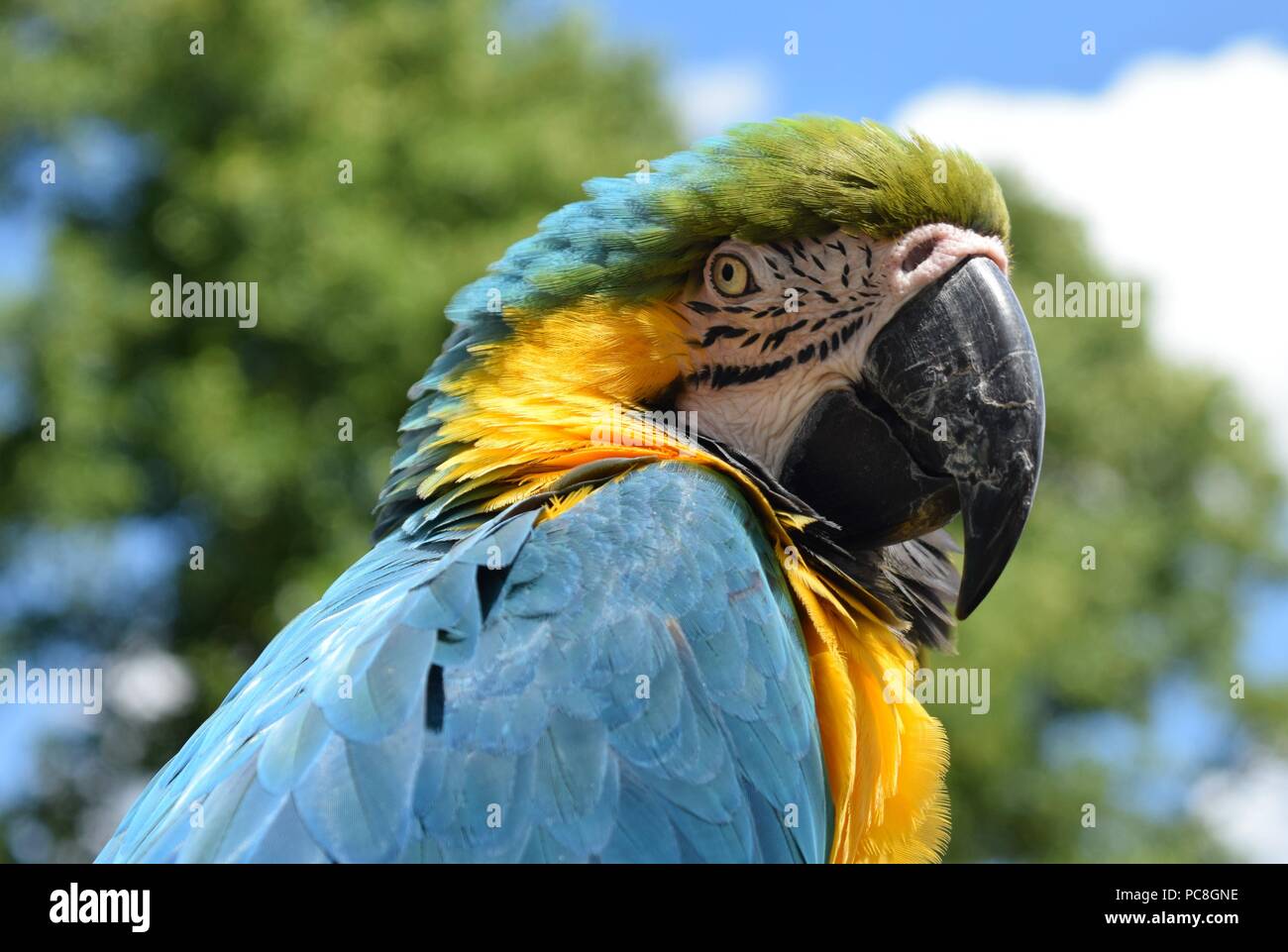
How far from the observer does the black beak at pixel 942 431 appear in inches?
91.0

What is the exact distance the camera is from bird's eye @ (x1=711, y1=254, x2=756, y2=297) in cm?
244

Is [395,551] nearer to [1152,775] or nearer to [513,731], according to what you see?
[513,731]

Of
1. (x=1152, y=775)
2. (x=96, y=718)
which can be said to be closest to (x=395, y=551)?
(x=96, y=718)

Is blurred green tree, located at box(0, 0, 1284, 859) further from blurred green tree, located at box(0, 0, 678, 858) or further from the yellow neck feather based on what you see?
the yellow neck feather

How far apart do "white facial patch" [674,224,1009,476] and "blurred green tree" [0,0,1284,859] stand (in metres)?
6.74

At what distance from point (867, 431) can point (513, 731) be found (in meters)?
1.00

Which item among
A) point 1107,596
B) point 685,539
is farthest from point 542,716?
point 1107,596

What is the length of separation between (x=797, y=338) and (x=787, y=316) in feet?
0.17

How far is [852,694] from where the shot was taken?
228 centimetres

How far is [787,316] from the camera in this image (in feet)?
8.05

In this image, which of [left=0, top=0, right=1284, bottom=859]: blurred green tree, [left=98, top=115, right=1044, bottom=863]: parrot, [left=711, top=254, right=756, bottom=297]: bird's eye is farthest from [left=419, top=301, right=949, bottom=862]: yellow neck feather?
[left=0, top=0, right=1284, bottom=859]: blurred green tree

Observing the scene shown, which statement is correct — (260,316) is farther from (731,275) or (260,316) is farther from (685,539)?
(685,539)
